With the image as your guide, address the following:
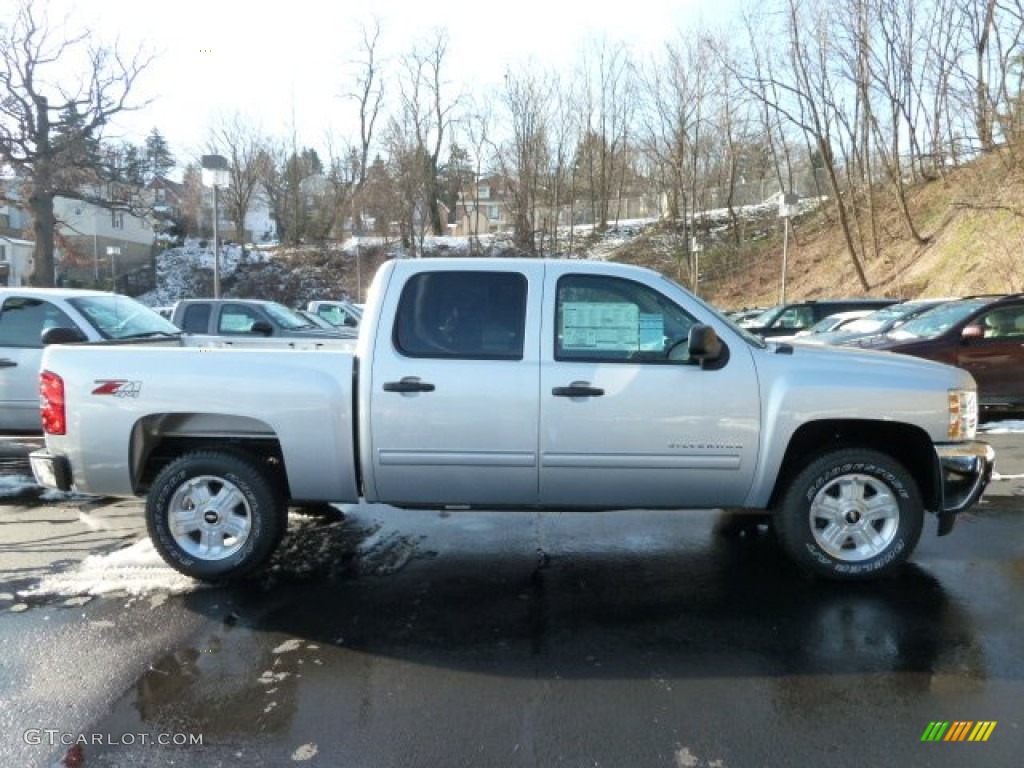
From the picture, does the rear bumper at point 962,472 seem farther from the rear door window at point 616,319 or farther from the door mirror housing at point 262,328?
the door mirror housing at point 262,328

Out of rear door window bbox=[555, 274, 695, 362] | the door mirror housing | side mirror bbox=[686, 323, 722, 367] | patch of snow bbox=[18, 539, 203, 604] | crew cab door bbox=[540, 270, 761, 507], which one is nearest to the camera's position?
side mirror bbox=[686, 323, 722, 367]

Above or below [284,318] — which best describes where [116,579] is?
below

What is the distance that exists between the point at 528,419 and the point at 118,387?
2.46 meters

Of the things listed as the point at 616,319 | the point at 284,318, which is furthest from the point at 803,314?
the point at 616,319

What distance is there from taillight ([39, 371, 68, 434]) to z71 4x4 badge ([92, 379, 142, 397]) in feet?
0.78

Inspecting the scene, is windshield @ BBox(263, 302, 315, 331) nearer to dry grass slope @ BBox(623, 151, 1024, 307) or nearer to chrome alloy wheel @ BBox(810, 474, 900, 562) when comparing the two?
chrome alloy wheel @ BBox(810, 474, 900, 562)

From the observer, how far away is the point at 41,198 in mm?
27375

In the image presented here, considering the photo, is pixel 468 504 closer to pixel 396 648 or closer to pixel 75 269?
pixel 396 648

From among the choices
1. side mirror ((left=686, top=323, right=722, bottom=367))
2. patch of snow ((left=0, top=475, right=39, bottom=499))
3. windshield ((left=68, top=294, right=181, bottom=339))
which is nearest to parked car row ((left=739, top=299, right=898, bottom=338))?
windshield ((left=68, top=294, right=181, bottom=339))

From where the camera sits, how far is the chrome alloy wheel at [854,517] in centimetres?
481

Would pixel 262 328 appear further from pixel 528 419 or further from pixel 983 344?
pixel 983 344

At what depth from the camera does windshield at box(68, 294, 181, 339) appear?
8.63m

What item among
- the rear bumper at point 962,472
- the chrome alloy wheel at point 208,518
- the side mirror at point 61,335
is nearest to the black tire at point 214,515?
the chrome alloy wheel at point 208,518

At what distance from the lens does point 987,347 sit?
432 inches
